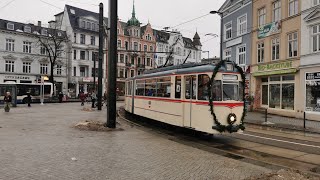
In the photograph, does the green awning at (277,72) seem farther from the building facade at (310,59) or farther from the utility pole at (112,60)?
the utility pole at (112,60)

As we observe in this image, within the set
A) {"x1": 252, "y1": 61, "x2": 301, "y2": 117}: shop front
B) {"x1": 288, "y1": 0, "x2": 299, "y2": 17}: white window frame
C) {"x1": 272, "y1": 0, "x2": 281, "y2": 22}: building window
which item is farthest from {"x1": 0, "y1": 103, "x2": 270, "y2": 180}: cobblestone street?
{"x1": 272, "y1": 0, "x2": 281, "y2": 22}: building window

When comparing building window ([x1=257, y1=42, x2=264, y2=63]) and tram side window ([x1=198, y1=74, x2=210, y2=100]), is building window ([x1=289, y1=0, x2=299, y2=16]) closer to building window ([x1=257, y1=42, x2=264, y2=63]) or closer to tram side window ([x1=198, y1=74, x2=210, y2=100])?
building window ([x1=257, y1=42, x2=264, y2=63])

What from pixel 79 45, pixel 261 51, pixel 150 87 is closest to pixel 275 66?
pixel 261 51

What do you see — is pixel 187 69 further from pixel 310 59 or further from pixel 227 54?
pixel 227 54

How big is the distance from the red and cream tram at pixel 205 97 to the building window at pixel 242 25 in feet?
64.0

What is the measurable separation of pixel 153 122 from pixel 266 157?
1007 cm

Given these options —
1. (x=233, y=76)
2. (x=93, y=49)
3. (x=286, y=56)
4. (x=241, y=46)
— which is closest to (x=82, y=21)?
(x=93, y=49)

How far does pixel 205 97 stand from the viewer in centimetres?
1283

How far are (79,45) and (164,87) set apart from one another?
54131mm

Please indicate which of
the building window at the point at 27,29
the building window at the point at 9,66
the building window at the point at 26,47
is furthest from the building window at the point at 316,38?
the building window at the point at 27,29

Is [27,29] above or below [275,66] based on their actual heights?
above

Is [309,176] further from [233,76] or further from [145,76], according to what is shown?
[145,76]

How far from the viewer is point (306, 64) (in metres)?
23.8

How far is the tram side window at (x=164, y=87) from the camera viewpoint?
51.1 feet
